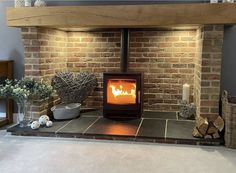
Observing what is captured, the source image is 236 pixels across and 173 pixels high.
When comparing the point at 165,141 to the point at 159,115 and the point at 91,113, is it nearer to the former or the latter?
the point at 159,115

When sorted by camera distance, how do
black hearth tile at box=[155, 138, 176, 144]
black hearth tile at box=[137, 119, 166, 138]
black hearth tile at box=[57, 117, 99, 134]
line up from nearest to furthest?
1. black hearth tile at box=[155, 138, 176, 144]
2. black hearth tile at box=[137, 119, 166, 138]
3. black hearth tile at box=[57, 117, 99, 134]

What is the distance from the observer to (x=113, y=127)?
3789 mm

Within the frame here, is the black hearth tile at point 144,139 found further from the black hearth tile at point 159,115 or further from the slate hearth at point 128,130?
the black hearth tile at point 159,115

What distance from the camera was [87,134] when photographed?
11.6ft

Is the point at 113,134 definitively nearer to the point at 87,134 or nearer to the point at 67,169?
the point at 87,134

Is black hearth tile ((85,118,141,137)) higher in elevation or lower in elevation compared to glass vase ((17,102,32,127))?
lower

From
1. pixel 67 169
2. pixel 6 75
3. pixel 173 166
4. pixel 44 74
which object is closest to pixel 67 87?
pixel 44 74

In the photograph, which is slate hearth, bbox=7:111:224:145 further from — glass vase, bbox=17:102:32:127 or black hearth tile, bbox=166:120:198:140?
glass vase, bbox=17:102:32:127

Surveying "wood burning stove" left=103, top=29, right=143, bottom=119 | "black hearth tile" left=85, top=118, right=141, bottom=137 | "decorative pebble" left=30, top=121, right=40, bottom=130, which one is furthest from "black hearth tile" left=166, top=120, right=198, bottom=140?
"decorative pebble" left=30, top=121, right=40, bottom=130

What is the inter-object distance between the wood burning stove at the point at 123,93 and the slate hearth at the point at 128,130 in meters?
0.18

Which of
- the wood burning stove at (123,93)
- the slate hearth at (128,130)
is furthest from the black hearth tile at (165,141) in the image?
the wood burning stove at (123,93)

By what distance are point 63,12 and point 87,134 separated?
1532 millimetres

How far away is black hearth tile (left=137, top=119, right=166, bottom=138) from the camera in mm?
3496

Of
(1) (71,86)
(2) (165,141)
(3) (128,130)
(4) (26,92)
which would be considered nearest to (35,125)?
(4) (26,92)
